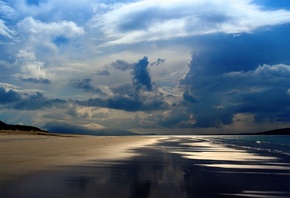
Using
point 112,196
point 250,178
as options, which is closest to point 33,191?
point 112,196

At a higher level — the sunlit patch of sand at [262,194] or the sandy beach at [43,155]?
the sandy beach at [43,155]

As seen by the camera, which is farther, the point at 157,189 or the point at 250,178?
the point at 250,178

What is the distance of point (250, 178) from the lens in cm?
1817

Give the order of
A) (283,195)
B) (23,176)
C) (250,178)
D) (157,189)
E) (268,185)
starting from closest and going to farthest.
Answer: (283,195) < (157,189) < (268,185) < (23,176) < (250,178)

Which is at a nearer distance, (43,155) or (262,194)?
(262,194)

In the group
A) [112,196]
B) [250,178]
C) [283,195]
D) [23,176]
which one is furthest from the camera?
[250,178]

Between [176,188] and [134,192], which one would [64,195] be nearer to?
[134,192]

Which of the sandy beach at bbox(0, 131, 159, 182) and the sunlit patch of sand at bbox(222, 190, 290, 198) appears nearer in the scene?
the sunlit patch of sand at bbox(222, 190, 290, 198)

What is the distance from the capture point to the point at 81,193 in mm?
13133

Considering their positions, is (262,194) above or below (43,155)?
below

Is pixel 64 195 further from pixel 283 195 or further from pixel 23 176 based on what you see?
pixel 283 195

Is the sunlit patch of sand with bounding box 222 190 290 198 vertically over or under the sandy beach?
under

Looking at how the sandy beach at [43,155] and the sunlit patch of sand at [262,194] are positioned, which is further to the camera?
the sandy beach at [43,155]

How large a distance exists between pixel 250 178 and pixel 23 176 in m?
10.8
